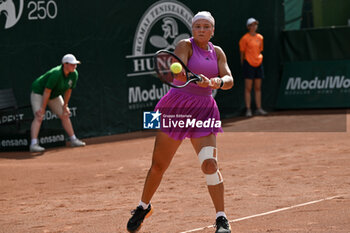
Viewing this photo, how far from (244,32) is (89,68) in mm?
4348

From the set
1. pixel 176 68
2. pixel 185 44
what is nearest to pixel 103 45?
pixel 185 44

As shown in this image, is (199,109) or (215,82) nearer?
(215,82)

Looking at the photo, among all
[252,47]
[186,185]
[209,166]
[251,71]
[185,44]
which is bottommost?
[186,185]

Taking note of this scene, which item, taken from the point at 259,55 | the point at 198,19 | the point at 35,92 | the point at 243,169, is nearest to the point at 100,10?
the point at 35,92

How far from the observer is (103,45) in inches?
503

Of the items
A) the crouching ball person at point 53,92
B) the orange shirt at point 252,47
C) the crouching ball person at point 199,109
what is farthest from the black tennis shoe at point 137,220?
the orange shirt at point 252,47

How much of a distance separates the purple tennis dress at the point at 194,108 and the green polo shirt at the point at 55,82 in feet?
18.2

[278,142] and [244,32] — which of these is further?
[244,32]

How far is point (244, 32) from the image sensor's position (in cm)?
1551

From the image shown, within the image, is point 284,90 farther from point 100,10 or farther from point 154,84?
point 100,10

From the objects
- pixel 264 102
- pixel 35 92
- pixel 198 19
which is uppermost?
pixel 198 19

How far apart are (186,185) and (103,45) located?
17.7ft

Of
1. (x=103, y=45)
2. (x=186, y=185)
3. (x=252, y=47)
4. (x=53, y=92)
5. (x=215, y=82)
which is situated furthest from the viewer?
(x=252, y=47)

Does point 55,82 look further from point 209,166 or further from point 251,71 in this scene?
point 209,166
